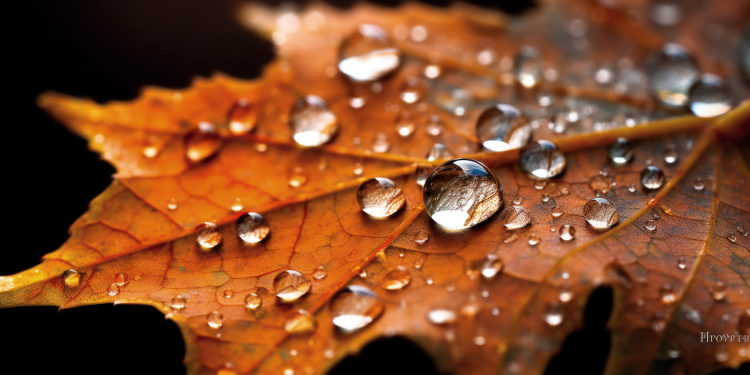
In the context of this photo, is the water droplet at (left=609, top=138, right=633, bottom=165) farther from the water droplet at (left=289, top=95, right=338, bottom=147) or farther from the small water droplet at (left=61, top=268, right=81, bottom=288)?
the small water droplet at (left=61, top=268, right=81, bottom=288)

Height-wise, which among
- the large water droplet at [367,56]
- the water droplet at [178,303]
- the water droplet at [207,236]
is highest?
the large water droplet at [367,56]

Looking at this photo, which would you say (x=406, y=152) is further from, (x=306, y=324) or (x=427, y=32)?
(x=427, y=32)

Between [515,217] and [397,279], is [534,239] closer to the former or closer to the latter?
[515,217]

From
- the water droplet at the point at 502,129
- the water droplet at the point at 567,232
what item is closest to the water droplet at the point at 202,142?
the water droplet at the point at 502,129

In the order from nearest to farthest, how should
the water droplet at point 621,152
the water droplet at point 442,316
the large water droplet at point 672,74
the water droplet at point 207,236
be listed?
1. the water droplet at point 442,316
2. the water droplet at point 207,236
3. the water droplet at point 621,152
4. the large water droplet at point 672,74

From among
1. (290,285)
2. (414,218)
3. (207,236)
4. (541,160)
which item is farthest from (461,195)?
(207,236)

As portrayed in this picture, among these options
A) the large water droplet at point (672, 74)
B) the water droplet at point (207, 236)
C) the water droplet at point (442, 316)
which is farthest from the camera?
the large water droplet at point (672, 74)

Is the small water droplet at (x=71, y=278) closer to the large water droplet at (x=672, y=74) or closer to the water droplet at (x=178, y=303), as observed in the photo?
the water droplet at (x=178, y=303)

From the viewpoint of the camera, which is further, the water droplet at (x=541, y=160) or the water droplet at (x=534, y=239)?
the water droplet at (x=541, y=160)
